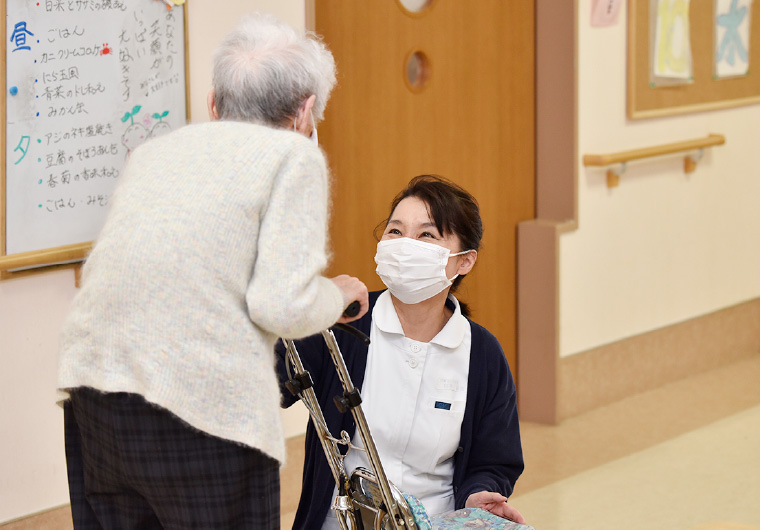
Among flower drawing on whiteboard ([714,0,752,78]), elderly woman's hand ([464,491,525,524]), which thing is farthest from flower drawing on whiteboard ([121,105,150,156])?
flower drawing on whiteboard ([714,0,752,78])

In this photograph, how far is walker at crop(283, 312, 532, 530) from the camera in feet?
5.77

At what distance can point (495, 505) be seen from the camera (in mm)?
2012

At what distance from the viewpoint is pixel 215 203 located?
4.87 feet

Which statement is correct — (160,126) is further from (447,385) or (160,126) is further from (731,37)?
(731,37)

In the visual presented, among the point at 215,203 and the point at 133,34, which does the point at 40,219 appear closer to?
the point at 133,34

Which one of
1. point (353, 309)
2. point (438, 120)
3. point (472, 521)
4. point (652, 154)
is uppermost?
point (438, 120)

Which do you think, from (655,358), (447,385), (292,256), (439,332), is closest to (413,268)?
(439,332)

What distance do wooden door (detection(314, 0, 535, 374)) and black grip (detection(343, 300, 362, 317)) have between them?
1.75m

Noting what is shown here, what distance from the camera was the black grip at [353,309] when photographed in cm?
165

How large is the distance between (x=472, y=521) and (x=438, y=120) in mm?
2155

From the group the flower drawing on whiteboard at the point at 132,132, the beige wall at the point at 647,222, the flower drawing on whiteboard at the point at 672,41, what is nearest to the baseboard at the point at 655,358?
the beige wall at the point at 647,222

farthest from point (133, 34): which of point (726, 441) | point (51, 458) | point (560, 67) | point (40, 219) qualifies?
point (726, 441)

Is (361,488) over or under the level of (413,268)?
under

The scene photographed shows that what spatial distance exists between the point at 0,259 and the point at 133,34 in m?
0.72
